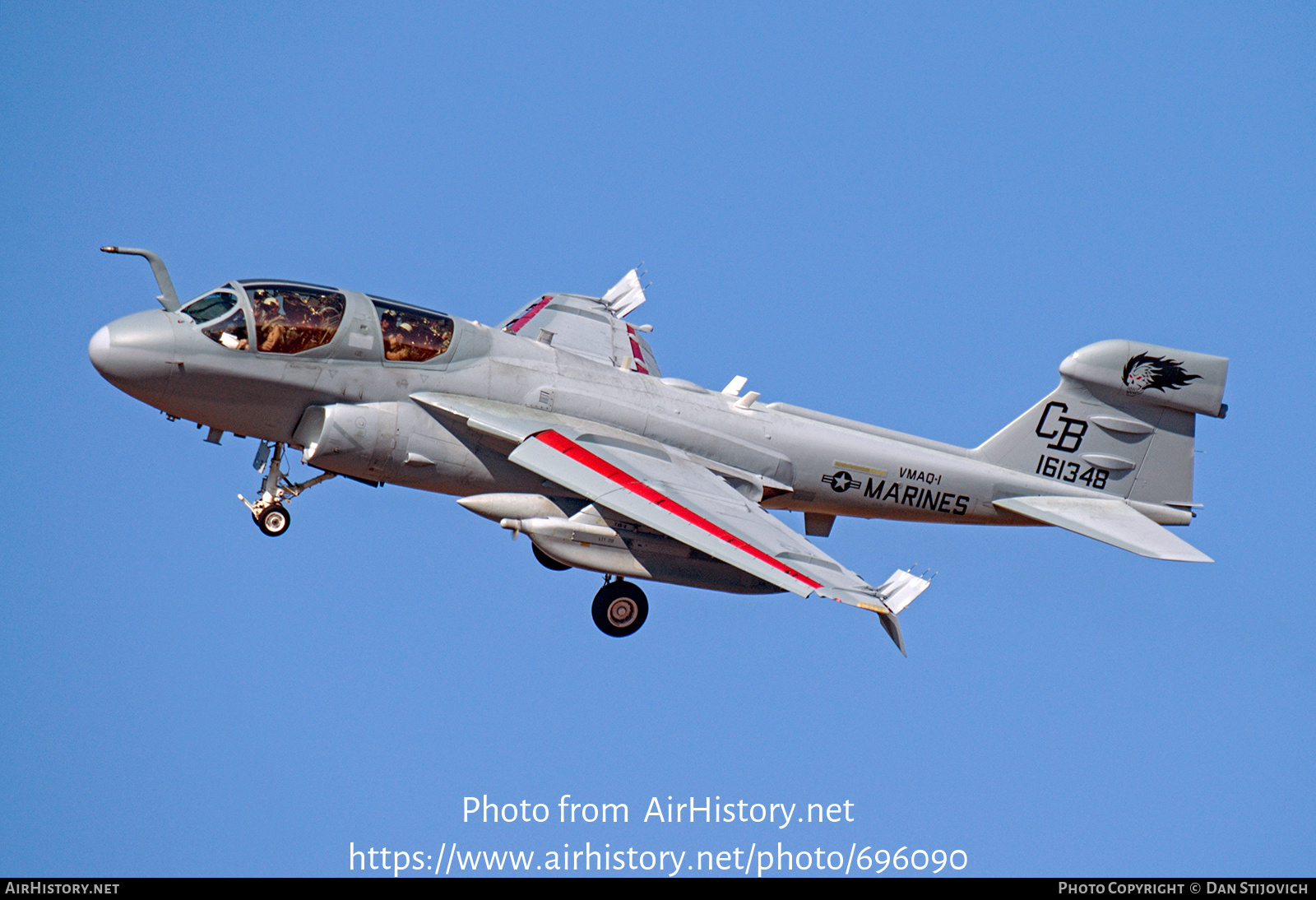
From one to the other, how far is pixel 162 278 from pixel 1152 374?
14567 millimetres

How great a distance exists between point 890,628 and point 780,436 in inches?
176

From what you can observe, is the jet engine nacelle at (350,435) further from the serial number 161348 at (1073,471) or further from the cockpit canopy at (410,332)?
the serial number 161348 at (1073,471)

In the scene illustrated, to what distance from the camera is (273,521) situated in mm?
20750

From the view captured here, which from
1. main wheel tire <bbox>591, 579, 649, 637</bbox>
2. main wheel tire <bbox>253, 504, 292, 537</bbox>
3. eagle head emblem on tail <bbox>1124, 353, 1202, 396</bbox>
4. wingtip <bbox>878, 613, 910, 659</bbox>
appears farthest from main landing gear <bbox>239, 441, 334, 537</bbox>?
eagle head emblem on tail <bbox>1124, 353, 1202, 396</bbox>

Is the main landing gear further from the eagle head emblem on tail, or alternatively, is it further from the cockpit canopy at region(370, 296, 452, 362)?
the eagle head emblem on tail

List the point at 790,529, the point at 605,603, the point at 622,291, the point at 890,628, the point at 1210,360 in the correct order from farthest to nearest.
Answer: the point at 622,291, the point at 1210,360, the point at 605,603, the point at 790,529, the point at 890,628

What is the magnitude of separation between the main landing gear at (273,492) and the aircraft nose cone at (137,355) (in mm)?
1762

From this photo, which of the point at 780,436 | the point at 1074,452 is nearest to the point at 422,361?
the point at 780,436

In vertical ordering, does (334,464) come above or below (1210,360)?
below

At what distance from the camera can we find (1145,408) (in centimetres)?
2330

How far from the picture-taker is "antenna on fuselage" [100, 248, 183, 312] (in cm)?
2014

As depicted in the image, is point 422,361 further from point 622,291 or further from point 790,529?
point 622,291

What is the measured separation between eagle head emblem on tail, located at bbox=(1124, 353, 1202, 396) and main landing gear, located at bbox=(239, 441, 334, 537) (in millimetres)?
12047

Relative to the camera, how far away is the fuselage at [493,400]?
65.0 feet
